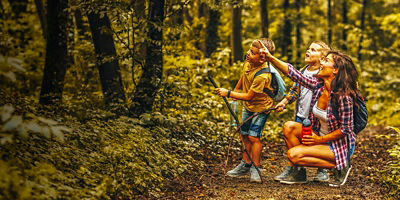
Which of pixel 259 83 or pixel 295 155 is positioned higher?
pixel 259 83

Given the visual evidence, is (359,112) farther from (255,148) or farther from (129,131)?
(129,131)

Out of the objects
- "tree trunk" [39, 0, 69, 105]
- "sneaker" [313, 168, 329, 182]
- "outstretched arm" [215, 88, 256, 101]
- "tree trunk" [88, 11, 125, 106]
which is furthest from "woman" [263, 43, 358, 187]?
"tree trunk" [39, 0, 69, 105]

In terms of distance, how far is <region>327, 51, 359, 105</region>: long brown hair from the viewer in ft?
16.1

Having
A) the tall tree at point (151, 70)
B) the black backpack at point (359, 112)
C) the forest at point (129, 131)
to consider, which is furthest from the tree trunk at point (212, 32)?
the black backpack at point (359, 112)

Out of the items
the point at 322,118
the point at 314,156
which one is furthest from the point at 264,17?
the point at 314,156

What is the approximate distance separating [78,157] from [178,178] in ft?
5.01

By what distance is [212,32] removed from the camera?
12883 mm

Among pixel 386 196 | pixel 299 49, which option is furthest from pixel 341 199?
pixel 299 49

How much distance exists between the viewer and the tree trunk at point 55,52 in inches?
258

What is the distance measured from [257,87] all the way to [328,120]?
1.03 m

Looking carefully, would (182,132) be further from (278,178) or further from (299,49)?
(299,49)

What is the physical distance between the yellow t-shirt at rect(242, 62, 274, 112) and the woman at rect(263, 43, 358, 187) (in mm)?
341

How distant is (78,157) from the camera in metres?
4.53

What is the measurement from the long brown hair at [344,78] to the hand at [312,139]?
22.3 inches
